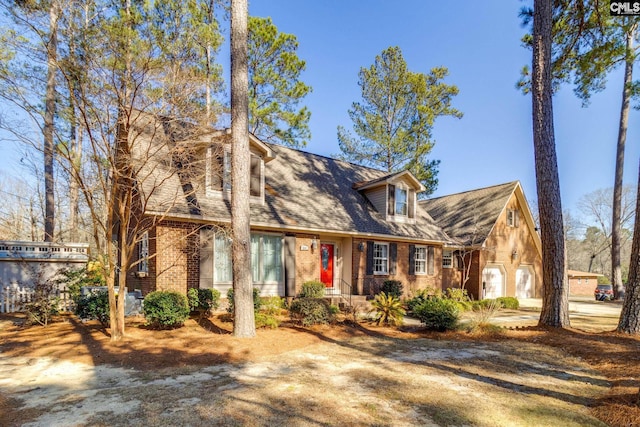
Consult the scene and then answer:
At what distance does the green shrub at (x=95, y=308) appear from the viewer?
28.0 feet

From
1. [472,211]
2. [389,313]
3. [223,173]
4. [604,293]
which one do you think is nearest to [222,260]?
[223,173]

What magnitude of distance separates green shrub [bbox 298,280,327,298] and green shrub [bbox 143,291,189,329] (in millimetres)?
4831

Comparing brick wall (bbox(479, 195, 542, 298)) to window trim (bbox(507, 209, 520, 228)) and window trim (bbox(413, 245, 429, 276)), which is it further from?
window trim (bbox(413, 245, 429, 276))

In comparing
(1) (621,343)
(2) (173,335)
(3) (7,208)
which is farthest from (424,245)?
(3) (7,208)

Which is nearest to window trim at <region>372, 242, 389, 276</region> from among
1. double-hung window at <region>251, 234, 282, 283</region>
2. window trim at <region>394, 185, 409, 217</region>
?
window trim at <region>394, 185, 409, 217</region>

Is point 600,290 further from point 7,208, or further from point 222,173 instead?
point 7,208

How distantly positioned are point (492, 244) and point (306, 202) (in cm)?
1191

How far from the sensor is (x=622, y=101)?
67.2 ft

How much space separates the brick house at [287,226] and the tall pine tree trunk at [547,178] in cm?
652

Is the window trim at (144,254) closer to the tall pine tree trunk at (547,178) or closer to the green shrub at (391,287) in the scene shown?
the green shrub at (391,287)

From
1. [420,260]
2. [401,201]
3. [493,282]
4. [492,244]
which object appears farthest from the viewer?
[493,282]

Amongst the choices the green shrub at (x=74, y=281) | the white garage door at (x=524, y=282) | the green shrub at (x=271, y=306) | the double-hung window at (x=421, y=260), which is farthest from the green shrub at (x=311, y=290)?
the white garage door at (x=524, y=282)

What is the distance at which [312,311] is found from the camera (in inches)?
370

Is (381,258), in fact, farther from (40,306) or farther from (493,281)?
(40,306)
